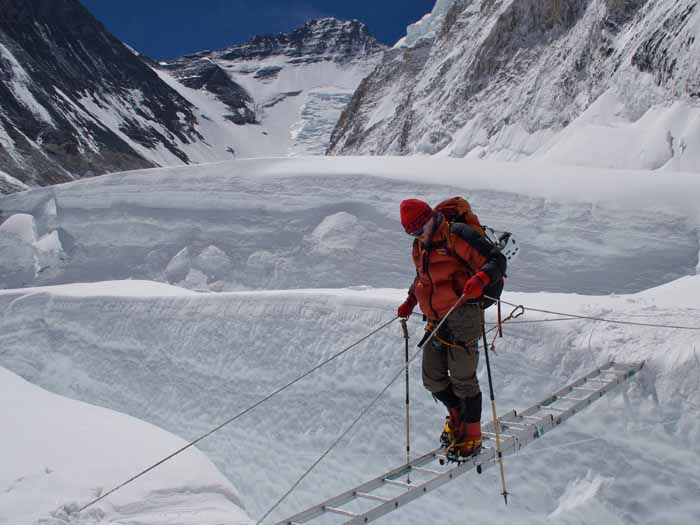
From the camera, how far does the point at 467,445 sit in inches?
153

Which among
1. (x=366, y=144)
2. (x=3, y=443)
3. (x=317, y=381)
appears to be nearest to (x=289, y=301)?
(x=317, y=381)

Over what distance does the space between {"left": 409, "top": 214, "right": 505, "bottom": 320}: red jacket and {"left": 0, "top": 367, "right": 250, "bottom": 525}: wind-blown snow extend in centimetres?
225

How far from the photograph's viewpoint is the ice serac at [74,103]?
184 ft

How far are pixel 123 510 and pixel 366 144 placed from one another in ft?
107

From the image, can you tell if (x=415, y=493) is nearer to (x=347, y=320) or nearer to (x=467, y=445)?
(x=467, y=445)

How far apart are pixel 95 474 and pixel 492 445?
296 cm

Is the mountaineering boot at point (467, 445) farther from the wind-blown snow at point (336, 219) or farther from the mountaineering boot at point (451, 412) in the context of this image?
the wind-blown snow at point (336, 219)

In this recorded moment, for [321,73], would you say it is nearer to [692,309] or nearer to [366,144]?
[366,144]

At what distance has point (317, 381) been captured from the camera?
670 centimetres

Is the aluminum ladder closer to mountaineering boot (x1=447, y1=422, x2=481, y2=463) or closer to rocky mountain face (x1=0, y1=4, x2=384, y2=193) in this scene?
mountaineering boot (x1=447, y1=422, x2=481, y2=463)

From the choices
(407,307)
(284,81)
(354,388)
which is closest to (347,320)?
(354,388)

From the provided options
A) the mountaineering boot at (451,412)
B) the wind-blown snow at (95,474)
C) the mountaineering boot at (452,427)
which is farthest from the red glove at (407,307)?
the wind-blown snow at (95,474)

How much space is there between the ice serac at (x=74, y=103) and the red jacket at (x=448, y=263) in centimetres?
5045

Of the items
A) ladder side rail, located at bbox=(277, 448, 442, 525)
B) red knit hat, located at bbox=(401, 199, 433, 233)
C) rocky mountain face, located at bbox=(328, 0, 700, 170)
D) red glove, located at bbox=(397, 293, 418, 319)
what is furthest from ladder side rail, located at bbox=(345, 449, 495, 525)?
rocky mountain face, located at bbox=(328, 0, 700, 170)
